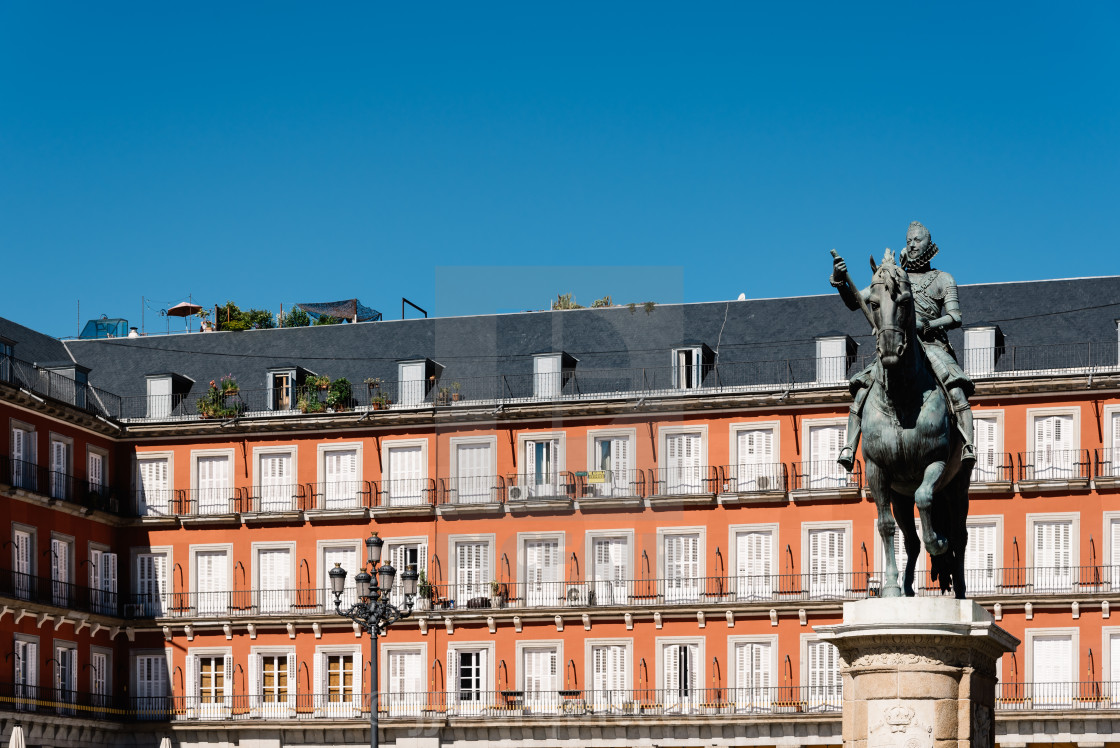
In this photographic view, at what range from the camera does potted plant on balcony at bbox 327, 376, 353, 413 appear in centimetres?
6688

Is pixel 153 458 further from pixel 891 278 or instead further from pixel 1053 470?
pixel 891 278

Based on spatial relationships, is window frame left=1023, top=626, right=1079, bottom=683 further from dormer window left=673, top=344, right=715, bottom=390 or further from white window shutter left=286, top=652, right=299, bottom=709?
white window shutter left=286, top=652, right=299, bottom=709

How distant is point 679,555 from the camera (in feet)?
209

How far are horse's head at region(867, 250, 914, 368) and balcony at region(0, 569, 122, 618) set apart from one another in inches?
1862

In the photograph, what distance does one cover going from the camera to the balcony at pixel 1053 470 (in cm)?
5981

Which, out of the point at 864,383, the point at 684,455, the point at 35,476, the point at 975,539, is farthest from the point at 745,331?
the point at 864,383

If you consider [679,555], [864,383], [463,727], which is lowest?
[463,727]

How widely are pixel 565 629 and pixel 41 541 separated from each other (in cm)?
1724

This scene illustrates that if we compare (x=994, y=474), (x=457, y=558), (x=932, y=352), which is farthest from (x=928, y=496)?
(x=457, y=558)

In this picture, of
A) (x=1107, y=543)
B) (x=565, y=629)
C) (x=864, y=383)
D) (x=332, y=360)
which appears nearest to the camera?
(x=864, y=383)

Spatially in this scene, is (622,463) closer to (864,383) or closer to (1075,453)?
(1075,453)

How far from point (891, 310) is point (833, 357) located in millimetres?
47976

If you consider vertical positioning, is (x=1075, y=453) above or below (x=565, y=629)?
above

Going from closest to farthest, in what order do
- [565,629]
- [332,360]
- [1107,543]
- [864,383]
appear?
[864,383], [1107,543], [565,629], [332,360]
